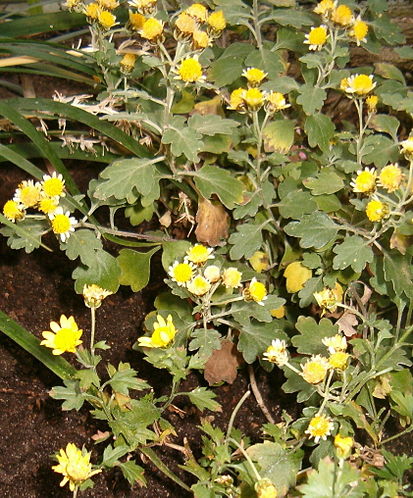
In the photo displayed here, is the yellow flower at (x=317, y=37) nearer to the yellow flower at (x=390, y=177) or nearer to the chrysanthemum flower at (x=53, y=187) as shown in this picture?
the yellow flower at (x=390, y=177)

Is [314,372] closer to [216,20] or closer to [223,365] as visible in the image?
[223,365]

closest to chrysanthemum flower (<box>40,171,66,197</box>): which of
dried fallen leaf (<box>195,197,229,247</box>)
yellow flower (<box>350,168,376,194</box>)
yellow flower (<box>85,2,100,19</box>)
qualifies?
dried fallen leaf (<box>195,197,229,247</box>)

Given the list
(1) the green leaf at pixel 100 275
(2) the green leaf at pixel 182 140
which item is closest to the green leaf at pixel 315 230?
(2) the green leaf at pixel 182 140

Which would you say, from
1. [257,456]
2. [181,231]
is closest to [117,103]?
[181,231]

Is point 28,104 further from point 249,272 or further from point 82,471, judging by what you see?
point 82,471

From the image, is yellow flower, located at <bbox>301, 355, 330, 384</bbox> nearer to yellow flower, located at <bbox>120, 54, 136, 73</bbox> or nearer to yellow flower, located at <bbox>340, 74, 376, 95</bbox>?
yellow flower, located at <bbox>340, 74, 376, 95</bbox>

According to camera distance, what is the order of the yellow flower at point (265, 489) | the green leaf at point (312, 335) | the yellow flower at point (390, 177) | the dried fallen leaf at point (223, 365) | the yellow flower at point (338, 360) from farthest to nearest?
the dried fallen leaf at point (223, 365) → the green leaf at point (312, 335) → the yellow flower at point (390, 177) → the yellow flower at point (338, 360) → the yellow flower at point (265, 489)
